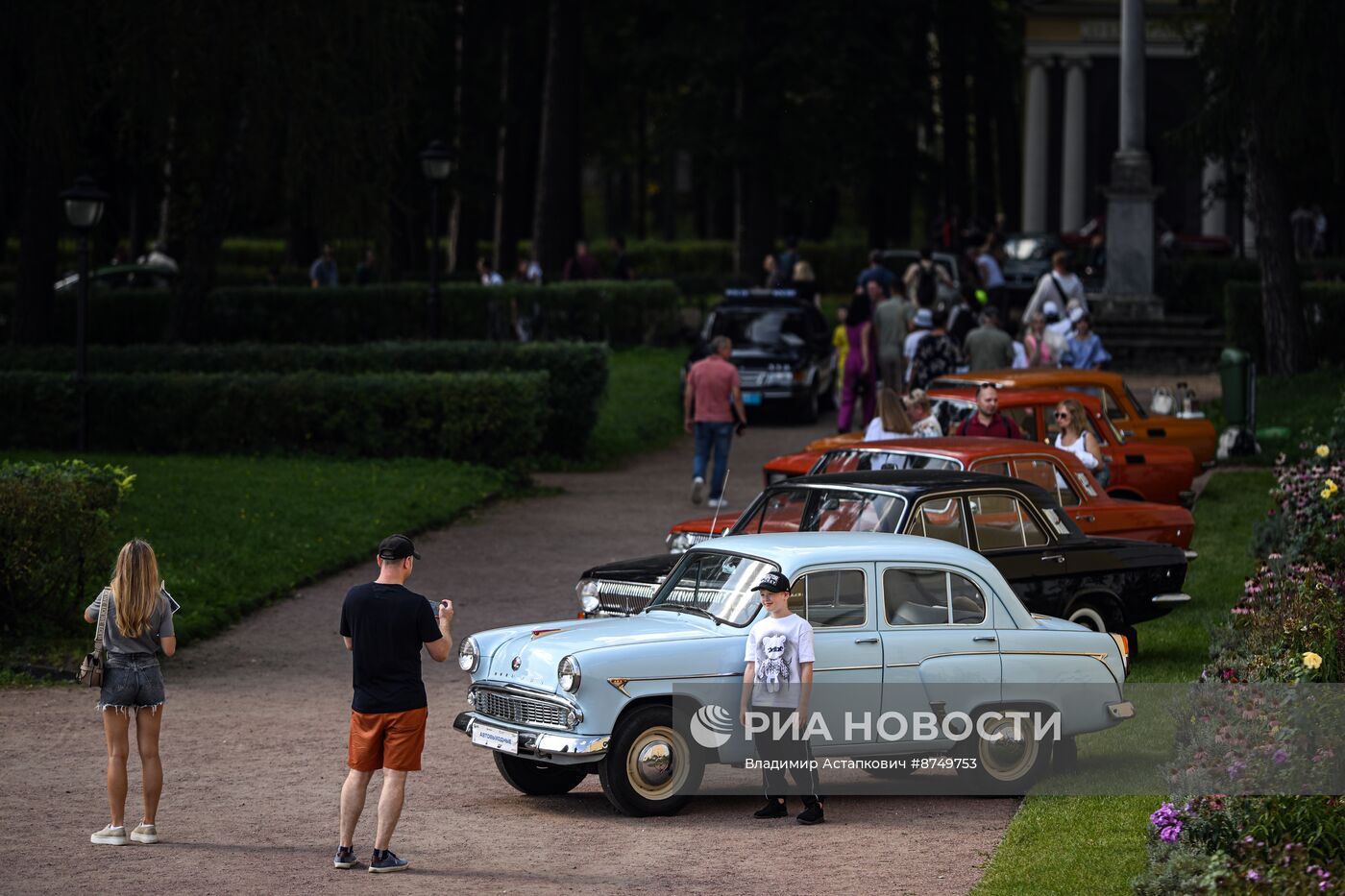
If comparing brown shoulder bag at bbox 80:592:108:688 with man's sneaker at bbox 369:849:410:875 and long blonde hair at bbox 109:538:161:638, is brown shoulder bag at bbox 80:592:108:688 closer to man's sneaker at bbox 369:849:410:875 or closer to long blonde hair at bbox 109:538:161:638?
long blonde hair at bbox 109:538:161:638

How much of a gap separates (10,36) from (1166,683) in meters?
19.3

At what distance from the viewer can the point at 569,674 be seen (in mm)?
9312

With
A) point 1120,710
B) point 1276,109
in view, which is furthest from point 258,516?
point 1276,109

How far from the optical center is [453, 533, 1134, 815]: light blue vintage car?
30.8ft

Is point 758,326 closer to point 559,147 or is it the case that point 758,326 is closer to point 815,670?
point 559,147

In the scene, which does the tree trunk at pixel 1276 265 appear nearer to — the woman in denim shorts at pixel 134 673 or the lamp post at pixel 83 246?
the lamp post at pixel 83 246

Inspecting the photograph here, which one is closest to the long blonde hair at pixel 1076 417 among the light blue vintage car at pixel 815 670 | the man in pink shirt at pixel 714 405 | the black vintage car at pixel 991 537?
the black vintage car at pixel 991 537

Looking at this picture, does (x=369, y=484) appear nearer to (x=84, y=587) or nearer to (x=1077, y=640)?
(x=84, y=587)

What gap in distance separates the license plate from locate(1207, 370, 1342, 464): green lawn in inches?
578

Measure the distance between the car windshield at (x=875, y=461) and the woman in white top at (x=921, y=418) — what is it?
161 cm

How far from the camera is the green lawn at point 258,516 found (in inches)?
606

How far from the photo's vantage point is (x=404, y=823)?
31.2ft

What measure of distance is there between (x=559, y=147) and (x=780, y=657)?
32015 mm

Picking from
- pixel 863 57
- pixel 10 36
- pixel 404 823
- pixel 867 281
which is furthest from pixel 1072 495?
→ pixel 863 57
